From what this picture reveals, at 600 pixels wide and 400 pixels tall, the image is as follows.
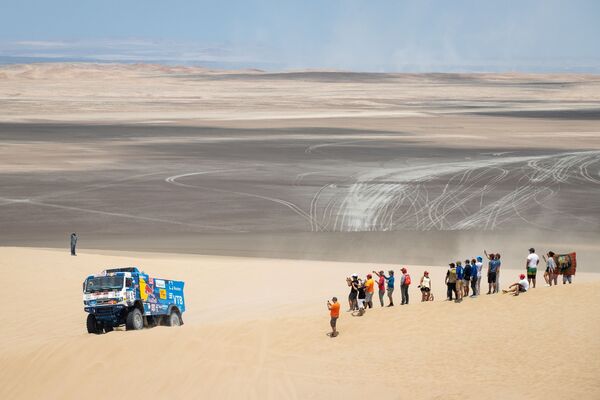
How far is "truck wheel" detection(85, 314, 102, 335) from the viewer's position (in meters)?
26.0

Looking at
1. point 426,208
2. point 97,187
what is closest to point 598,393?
point 426,208

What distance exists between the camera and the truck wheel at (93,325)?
2598cm

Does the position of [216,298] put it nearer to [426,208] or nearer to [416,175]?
[426,208]

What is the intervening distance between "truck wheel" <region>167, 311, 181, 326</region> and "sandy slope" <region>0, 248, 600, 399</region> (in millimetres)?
857

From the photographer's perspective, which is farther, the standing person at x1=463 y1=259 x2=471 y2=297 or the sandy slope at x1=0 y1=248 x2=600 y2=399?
the standing person at x1=463 y1=259 x2=471 y2=297

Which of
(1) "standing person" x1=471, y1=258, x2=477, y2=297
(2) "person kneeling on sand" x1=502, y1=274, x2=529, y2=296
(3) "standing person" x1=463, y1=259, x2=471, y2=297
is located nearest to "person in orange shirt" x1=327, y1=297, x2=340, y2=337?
(3) "standing person" x1=463, y1=259, x2=471, y2=297

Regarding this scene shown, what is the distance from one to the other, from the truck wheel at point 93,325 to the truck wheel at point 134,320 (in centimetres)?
81

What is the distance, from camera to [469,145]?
3076 inches

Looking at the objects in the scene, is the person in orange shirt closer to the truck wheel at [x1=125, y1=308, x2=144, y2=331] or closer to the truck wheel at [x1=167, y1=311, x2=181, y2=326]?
the truck wheel at [x1=125, y1=308, x2=144, y2=331]

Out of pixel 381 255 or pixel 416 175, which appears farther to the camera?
pixel 416 175

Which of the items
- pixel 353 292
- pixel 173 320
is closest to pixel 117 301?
pixel 173 320

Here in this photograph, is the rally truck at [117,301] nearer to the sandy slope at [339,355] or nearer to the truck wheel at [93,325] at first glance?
the truck wheel at [93,325]

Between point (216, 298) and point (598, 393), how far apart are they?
618 inches

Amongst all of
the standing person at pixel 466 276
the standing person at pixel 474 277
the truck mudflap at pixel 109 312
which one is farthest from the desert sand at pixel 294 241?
the truck mudflap at pixel 109 312
